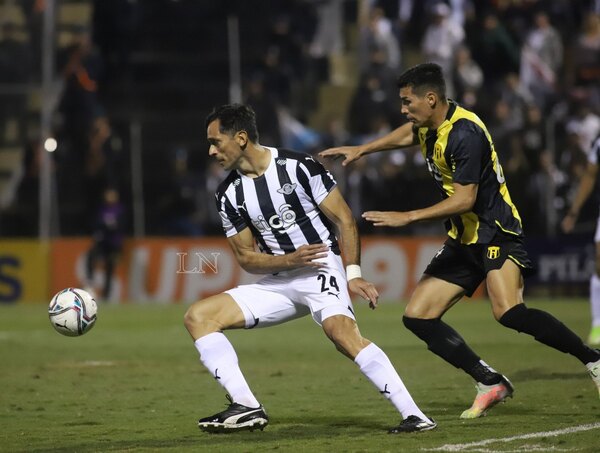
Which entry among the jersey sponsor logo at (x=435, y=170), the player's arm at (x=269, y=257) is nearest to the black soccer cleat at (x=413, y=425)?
the player's arm at (x=269, y=257)

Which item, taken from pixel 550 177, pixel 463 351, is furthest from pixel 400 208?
pixel 463 351

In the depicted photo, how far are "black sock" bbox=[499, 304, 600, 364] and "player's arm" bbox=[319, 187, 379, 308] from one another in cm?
118

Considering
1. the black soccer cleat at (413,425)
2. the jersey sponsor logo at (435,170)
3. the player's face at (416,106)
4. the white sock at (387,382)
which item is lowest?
the black soccer cleat at (413,425)

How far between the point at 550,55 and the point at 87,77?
840 cm

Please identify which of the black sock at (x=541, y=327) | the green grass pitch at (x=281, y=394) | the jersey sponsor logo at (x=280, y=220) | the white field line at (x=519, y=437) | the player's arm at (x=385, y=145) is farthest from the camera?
the player's arm at (x=385, y=145)

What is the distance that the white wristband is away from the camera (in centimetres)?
784

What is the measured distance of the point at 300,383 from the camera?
36.7ft

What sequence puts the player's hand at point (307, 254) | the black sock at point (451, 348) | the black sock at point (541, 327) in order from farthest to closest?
the black sock at point (451, 348), the black sock at point (541, 327), the player's hand at point (307, 254)

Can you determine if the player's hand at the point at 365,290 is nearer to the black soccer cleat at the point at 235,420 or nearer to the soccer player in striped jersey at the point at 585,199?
the black soccer cleat at the point at 235,420

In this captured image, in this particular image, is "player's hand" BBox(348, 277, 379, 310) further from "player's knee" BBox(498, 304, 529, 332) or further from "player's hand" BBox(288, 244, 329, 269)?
"player's knee" BBox(498, 304, 529, 332)

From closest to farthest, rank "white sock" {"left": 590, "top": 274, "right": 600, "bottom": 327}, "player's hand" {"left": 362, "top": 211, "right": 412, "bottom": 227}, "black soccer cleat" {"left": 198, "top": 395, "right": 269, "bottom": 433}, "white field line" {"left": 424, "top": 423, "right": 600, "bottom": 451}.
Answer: "white field line" {"left": 424, "top": 423, "right": 600, "bottom": 451}, "player's hand" {"left": 362, "top": 211, "right": 412, "bottom": 227}, "black soccer cleat" {"left": 198, "top": 395, "right": 269, "bottom": 433}, "white sock" {"left": 590, "top": 274, "right": 600, "bottom": 327}

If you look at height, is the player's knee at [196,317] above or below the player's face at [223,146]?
below

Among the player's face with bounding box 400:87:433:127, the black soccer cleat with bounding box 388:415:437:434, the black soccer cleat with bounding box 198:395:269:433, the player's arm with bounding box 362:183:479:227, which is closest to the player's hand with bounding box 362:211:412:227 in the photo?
the player's arm with bounding box 362:183:479:227

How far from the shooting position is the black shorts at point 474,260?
27.9 feet
